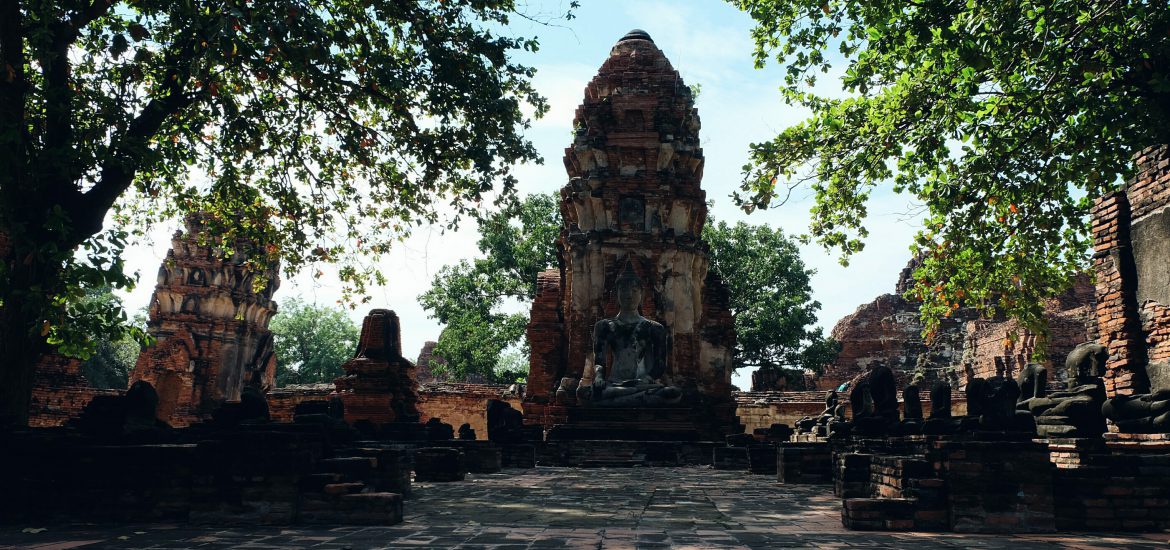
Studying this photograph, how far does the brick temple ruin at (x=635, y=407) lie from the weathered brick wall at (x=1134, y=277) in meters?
0.03

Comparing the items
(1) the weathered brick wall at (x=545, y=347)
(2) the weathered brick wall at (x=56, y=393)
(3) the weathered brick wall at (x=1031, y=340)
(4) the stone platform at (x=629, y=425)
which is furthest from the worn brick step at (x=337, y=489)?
(3) the weathered brick wall at (x=1031, y=340)

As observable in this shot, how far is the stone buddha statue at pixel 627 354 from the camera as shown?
1570cm

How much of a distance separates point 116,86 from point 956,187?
1004 centimetres

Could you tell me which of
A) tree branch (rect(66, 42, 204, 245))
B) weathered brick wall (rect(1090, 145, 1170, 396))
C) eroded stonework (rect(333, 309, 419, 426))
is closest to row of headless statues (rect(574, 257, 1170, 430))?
weathered brick wall (rect(1090, 145, 1170, 396))

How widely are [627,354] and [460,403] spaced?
36.4 ft

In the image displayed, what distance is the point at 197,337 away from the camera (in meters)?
26.8

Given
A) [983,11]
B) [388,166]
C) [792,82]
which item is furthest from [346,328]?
[983,11]

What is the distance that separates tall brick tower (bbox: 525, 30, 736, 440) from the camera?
19438 mm

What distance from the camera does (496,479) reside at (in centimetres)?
1021

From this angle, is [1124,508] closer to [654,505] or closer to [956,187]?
[654,505]

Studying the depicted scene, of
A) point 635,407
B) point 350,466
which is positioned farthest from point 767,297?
point 350,466

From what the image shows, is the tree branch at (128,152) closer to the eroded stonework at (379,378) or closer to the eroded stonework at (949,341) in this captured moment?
the eroded stonework at (379,378)

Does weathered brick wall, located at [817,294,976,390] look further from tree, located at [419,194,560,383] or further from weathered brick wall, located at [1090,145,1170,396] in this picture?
weathered brick wall, located at [1090,145,1170,396]

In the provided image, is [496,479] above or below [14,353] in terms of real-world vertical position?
below
